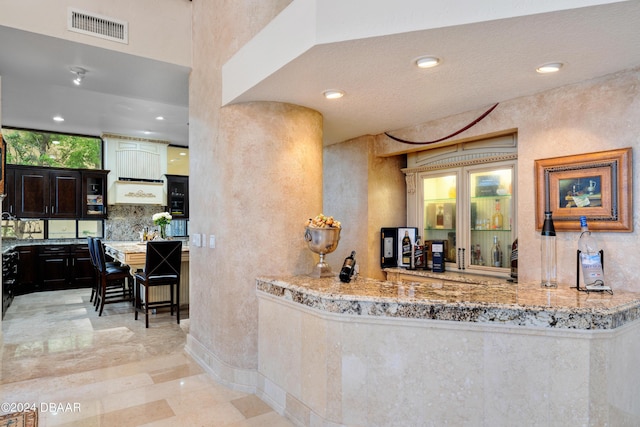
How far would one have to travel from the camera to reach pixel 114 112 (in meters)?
6.45

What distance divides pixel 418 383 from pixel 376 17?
2.03m

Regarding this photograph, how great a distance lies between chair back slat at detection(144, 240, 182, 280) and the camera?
16.0ft

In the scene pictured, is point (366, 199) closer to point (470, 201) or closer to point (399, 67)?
point (470, 201)

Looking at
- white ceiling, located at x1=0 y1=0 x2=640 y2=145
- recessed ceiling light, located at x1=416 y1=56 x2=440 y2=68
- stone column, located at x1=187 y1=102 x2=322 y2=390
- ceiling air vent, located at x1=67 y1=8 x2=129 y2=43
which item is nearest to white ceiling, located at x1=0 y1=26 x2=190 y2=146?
white ceiling, located at x1=0 y1=0 x2=640 y2=145

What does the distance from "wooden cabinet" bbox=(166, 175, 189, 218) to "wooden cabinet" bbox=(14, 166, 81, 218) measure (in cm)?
179

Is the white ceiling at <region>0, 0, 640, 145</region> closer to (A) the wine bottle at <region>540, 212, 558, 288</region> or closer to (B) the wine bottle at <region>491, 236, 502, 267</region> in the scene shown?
(A) the wine bottle at <region>540, 212, 558, 288</region>

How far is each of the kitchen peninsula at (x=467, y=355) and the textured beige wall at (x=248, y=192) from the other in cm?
76

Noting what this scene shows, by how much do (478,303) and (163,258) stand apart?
4080 millimetres

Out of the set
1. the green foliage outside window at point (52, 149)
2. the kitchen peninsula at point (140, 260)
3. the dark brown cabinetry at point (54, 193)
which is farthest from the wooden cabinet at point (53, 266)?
the kitchen peninsula at point (140, 260)

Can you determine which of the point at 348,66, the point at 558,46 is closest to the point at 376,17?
the point at 348,66

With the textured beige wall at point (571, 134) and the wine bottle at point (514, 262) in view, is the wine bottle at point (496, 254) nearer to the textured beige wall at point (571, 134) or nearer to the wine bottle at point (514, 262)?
the wine bottle at point (514, 262)

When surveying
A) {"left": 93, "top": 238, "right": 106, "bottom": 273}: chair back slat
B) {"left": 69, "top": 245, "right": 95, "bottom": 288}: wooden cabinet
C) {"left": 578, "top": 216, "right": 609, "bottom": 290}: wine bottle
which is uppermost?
{"left": 578, "top": 216, "right": 609, "bottom": 290}: wine bottle

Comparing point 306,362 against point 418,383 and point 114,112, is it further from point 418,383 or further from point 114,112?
point 114,112

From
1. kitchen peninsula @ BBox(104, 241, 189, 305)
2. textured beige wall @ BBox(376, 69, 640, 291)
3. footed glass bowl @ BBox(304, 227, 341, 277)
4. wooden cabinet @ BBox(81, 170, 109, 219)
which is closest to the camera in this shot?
textured beige wall @ BBox(376, 69, 640, 291)
